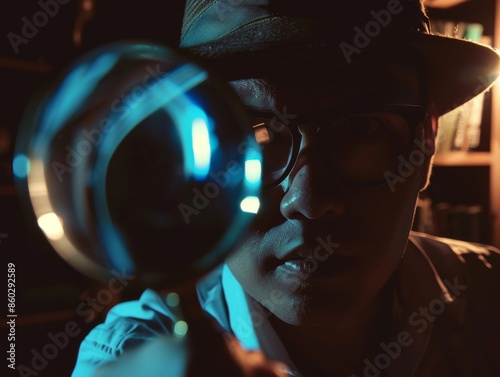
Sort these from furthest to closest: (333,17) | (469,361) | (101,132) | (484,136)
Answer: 1. (484,136)
2. (469,361)
3. (101,132)
4. (333,17)

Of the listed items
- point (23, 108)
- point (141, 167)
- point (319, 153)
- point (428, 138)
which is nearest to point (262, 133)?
point (319, 153)

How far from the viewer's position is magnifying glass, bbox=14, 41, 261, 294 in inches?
17.2

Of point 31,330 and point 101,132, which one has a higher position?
point 101,132

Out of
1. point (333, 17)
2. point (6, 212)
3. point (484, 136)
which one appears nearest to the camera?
point (333, 17)

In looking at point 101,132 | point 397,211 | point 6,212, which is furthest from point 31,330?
point 397,211

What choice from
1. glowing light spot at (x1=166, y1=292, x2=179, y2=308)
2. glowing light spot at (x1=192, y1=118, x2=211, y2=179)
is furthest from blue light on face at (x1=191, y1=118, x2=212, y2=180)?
glowing light spot at (x1=166, y1=292, x2=179, y2=308)

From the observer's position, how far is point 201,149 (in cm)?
61

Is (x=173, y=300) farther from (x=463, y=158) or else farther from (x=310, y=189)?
(x=463, y=158)

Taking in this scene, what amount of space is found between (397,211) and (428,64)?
275 mm

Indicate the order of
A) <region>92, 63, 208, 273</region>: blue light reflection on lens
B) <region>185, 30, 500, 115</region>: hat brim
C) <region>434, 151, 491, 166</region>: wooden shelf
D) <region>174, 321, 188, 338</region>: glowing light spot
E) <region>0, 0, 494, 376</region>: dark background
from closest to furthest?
<region>174, 321, 188, 338</region>: glowing light spot < <region>92, 63, 208, 273</region>: blue light reflection on lens < <region>185, 30, 500, 115</region>: hat brim < <region>0, 0, 494, 376</region>: dark background < <region>434, 151, 491, 166</region>: wooden shelf

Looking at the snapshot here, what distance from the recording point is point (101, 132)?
685 millimetres

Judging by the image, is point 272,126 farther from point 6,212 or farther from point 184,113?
point 6,212

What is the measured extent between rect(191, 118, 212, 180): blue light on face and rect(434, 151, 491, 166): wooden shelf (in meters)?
1.20

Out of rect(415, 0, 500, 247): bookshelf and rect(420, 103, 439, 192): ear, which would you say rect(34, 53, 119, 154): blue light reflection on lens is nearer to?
rect(420, 103, 439, 192): ear
